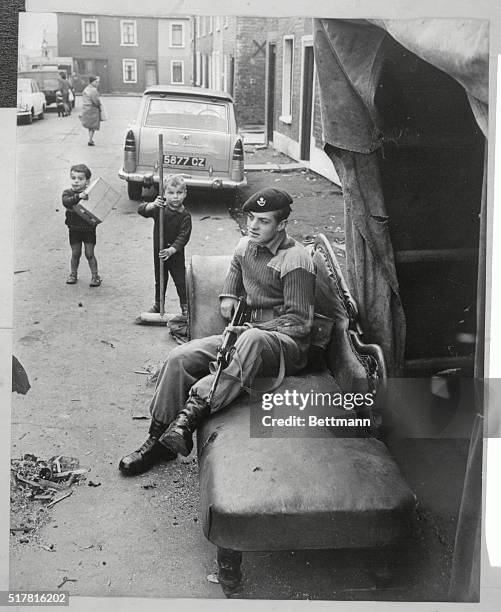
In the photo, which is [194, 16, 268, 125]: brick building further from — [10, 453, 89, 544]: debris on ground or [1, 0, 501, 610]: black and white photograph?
[10, 453, 89, 544]: debris on ground

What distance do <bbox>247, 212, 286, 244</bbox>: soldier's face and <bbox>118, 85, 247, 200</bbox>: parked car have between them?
139 mm

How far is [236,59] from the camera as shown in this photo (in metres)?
3.01

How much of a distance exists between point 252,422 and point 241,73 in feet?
4.86

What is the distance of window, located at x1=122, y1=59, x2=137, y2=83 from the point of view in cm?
298

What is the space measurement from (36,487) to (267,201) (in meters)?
1.35

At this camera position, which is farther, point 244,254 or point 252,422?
point 244,254

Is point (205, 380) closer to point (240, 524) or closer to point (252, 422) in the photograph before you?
point (252, 422)

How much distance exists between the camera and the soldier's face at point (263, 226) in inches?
118

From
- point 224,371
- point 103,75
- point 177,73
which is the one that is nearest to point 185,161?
point 177,73

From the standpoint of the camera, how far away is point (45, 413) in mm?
2994

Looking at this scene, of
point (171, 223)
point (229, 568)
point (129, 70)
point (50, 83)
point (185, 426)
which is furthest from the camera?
point (171, 223)

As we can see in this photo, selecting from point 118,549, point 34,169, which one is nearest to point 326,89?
point 34,169

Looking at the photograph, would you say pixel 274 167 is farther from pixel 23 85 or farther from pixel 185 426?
pixel 185 426

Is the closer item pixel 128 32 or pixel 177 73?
pixel 128 32
